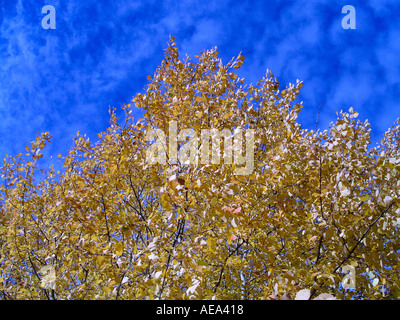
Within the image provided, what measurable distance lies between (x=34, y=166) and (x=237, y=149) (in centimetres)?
438

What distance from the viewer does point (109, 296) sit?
2.68 metres

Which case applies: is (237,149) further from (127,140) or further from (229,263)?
(127,140)

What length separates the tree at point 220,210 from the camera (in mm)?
2439

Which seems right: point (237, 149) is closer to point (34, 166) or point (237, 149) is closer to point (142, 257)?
point (142, 257)

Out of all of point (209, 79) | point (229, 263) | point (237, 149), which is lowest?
point (229, 263)

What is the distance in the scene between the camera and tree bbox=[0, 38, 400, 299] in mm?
2439

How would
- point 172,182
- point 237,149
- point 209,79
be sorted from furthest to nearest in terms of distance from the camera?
1. point 209,79
2. point 237,149
3. point 172,182

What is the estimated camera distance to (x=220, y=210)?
7.57 feet
